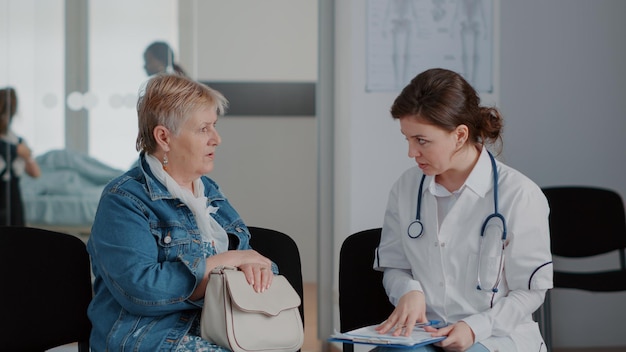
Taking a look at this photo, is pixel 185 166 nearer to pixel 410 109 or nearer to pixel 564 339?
pixel 410 109

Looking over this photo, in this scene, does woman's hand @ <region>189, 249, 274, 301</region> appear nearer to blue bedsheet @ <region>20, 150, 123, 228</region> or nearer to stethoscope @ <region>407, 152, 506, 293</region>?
stethoscope @ <region>407, 152, 506, 293</region>

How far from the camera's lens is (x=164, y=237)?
7.19 ft

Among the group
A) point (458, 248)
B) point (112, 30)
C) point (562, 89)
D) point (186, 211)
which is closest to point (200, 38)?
point (112, 30)

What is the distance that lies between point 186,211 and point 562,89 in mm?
2568

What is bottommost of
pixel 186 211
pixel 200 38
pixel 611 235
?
pixel 611 235

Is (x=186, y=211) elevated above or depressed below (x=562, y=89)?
below

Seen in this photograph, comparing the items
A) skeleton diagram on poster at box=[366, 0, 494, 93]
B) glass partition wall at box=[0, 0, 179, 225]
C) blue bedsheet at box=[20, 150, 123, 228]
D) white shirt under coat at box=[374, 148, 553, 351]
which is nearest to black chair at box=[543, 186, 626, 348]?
skeleton diagram on poster at box=[366, 0, 494, 93]

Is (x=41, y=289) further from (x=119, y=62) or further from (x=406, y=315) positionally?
(x=119, y=62)

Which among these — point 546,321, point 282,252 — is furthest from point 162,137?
point 546,321

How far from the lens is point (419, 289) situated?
220 centimetres

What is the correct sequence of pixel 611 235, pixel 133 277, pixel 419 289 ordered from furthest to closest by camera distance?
pixel 611 235 < pixel 419 289 < pixel 133 277

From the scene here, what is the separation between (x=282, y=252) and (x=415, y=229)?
1.44ft

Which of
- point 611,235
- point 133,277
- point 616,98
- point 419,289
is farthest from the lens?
point 616,98

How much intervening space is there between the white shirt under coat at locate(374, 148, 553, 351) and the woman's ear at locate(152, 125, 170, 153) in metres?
0.68
